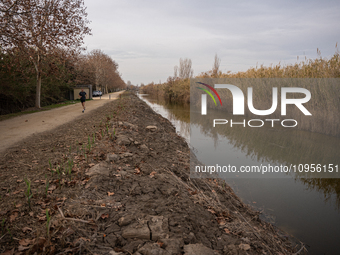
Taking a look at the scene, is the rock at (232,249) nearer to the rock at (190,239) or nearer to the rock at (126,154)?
the rock at (190,239)

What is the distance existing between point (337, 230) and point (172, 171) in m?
3.69

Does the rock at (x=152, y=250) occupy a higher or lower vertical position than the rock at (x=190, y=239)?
higher

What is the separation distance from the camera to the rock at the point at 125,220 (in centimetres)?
338

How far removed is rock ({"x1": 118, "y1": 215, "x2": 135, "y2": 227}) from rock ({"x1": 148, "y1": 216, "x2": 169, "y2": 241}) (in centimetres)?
27

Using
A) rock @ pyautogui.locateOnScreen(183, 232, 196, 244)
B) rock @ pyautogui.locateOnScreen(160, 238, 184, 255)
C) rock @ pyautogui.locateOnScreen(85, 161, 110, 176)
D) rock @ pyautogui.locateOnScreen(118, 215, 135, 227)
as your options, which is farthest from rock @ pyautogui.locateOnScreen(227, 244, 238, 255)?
rock @ pyautogui.locateOnScreen(85, 161, 110, 176)

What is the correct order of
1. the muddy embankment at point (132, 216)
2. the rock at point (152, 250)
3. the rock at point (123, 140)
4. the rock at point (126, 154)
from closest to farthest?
the rock at point (152, 250)
the muddy embankment at point (132, 216)
the rock at point (126, 154)
the rock at point (123, 140)

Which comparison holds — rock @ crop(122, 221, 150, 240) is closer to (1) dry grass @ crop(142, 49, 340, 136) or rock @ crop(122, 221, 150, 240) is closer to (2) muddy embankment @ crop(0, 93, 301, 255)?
(2) muddy embankment @ crop(0, 93, 301, 255)

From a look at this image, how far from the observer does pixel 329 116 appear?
1224 cm

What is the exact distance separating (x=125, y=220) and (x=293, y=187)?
17.7ft

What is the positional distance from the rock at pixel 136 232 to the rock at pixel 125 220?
114 millimetres

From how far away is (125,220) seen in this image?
3416mm

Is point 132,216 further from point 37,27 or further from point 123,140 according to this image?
point 37,27

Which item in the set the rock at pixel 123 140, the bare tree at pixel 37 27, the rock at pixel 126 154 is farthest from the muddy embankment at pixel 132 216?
the bare tree at pixel 37 27

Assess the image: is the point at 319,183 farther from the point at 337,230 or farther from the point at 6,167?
the point at 6,167
